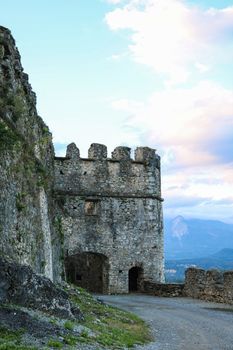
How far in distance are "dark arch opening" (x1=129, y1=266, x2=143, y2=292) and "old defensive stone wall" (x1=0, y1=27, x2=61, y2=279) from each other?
45.2 ft

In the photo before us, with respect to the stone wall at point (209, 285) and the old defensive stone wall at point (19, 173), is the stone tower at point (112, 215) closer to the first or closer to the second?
the stone wall at point (209, 285)

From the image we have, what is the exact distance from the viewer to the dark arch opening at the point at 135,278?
35319mm

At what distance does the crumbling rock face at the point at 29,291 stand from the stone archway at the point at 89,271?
20620 millimetres

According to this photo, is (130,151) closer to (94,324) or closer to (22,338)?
(94,324)

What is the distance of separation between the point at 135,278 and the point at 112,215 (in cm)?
459

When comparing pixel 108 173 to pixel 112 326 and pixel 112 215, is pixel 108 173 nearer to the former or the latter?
pixel 112 215

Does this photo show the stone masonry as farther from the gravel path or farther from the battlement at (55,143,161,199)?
the gravel path

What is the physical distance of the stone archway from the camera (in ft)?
116

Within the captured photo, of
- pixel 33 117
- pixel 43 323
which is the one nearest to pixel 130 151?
pixel 33 117

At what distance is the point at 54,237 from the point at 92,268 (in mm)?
9709

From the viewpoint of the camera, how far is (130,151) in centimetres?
3653

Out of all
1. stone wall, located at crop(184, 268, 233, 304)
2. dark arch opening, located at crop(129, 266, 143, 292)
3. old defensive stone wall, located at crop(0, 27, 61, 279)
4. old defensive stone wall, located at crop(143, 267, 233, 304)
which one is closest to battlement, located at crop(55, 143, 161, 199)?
dark arch opening, located at crop(129, 266, 143, 292)

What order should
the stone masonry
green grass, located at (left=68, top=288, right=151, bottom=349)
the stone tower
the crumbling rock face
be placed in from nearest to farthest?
the crumbling rock face < green grass, located at (left=68, top=288, right=151, bottom=349) < the stone masonry < the stone tower

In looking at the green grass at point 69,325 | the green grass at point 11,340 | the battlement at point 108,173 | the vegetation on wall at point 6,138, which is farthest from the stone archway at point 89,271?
the green grass at point 11,340
